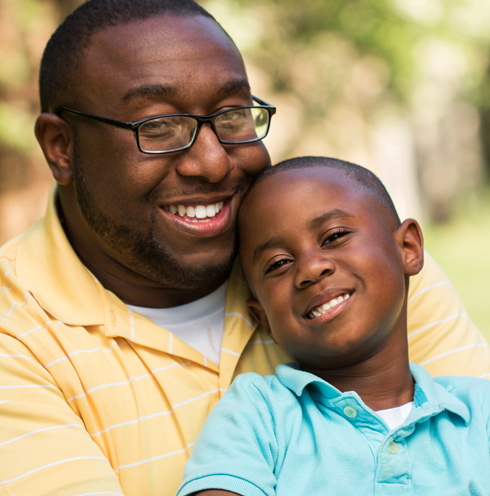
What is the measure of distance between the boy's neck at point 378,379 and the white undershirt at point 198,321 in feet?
1.44

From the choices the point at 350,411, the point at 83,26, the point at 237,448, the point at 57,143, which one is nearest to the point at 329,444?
the point at 350,411

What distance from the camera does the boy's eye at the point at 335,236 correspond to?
2275 mm

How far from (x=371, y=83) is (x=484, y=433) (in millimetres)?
9676

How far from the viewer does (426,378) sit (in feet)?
7.46

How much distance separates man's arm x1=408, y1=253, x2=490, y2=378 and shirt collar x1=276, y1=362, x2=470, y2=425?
0.27m

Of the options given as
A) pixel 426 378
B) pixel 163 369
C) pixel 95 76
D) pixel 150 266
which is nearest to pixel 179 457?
pixel 163 369

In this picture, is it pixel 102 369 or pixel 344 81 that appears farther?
pixel 344 81

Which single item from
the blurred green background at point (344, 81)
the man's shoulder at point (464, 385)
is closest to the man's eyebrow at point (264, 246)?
the man's shoulder at point (464, 385)

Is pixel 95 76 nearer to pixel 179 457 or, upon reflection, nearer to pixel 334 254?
pixel 334 254

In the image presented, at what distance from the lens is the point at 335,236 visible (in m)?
2.29

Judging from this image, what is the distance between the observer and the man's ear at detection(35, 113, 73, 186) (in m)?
2.67

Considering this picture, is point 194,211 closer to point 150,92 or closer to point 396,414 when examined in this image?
point 150,92

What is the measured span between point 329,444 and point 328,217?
2.51 ft

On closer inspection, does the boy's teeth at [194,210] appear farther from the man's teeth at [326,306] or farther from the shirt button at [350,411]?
the shirt button at [350,411]
